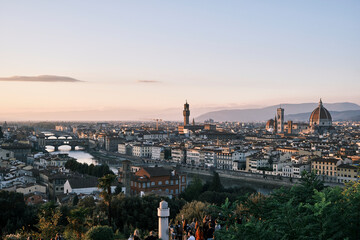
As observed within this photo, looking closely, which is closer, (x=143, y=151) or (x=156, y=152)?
(x=156, y=152)

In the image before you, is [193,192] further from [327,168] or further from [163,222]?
[163,222]

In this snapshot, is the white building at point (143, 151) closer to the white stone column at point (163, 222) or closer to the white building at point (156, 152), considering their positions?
the white building at point (156, 152)

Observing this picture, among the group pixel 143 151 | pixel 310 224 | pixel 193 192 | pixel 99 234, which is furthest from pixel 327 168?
pixel 143 151

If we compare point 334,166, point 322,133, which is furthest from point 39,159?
point 322,133

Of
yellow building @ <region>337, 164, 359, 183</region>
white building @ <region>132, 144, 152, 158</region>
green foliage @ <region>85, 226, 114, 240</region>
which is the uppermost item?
green foliage @ <region>85, 226, 114, 240</region>

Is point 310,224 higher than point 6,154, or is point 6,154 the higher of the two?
point 310,224

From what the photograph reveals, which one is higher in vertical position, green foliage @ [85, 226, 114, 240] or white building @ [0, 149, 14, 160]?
green foliage @ [85, 226, 114, 240]

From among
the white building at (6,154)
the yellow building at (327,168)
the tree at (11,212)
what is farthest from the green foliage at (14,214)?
the white building at (6,154)

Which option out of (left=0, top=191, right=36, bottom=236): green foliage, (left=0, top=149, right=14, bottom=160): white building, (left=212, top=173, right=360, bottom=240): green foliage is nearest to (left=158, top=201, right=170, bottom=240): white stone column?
(left=212, top=173, right=360, bottom=240): green foliage

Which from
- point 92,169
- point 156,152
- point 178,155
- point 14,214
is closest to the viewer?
point 14,214

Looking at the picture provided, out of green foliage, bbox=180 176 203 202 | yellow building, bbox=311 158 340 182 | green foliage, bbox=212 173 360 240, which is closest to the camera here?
green foliage, bbox=212 173 360 240

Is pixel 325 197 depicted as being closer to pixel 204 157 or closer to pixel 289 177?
pixel 289 177

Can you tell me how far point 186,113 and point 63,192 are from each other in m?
79.5

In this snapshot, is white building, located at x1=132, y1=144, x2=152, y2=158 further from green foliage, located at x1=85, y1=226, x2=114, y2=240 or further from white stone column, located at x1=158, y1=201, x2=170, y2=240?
white stone column, located at x1=158, y1=201, x2=170, y2=240
